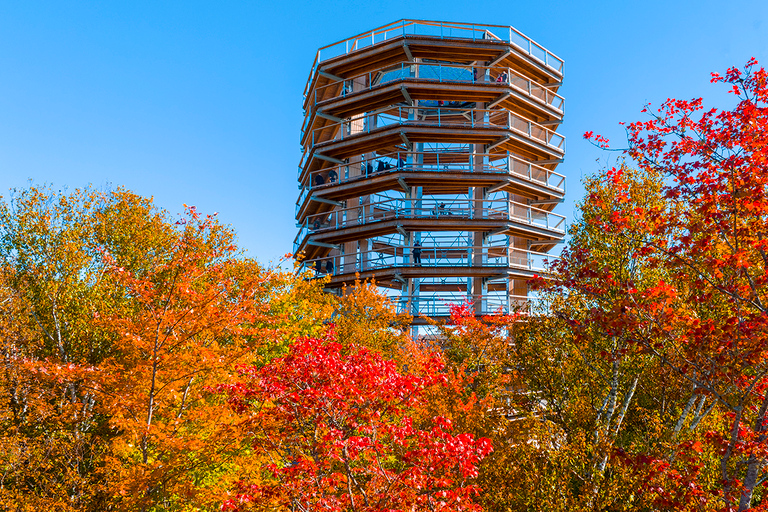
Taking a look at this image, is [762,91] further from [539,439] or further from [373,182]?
[373,182]

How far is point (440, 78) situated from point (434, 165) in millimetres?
5150

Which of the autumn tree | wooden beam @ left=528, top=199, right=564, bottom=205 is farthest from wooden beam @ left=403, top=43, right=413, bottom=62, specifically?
the autumn tree

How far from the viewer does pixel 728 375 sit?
771 centimetres

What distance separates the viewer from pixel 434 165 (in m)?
30.4

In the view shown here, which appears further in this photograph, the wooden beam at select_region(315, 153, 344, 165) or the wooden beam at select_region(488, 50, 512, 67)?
the wooden beam at select_region(315, 153, 344, 165)

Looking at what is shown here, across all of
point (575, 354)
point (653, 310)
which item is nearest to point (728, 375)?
point (653, 310)

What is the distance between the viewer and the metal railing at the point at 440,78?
30.5 m

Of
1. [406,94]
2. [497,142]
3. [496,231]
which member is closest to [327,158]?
[406,94]

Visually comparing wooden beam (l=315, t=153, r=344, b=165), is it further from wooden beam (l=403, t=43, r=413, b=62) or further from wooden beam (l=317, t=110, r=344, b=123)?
wooden beam (l=403, t=43, r=413, b=62)

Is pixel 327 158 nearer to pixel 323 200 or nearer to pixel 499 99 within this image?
pixel 323 200

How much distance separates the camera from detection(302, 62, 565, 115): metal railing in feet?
100

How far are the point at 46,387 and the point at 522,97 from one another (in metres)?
29.5

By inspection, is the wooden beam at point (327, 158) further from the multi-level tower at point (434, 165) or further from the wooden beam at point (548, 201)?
the wooden beam at point (548, 201)

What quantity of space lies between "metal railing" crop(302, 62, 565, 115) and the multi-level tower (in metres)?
0.09
